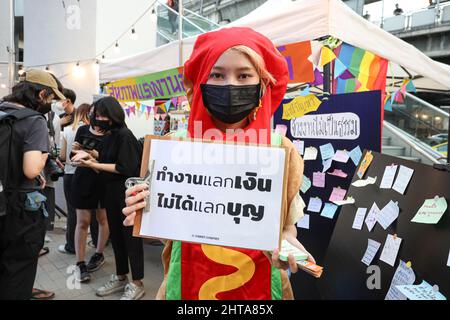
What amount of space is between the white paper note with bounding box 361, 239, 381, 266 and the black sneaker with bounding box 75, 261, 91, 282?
2863 millimetres

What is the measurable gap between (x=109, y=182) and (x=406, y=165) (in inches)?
96.1

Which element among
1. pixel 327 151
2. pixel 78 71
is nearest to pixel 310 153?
pixel 327 151

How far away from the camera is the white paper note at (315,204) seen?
2.58 metres

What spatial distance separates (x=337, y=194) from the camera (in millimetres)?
2438

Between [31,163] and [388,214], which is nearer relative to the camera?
[388,214]

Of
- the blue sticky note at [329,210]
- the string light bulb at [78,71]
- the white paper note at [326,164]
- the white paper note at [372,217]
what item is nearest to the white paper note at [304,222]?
the blue sticky note at [329,210]

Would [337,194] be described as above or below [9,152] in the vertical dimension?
below

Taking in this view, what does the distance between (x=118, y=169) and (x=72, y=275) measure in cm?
152

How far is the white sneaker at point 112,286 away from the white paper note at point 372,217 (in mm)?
2522

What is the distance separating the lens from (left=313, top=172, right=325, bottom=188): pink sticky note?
2.56m

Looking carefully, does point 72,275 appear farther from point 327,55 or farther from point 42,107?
point 327,55

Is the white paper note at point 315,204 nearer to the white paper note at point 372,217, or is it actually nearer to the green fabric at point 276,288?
the white paper note at point 372,217

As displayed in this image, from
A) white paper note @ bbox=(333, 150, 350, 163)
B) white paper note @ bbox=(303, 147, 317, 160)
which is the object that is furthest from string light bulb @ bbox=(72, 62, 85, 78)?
white paper note @ bbox=(333, 150, 350, 163)

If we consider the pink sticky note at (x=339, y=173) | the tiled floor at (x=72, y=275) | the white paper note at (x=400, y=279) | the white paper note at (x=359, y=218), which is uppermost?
the pink sticky note at (x=339, y=173)
